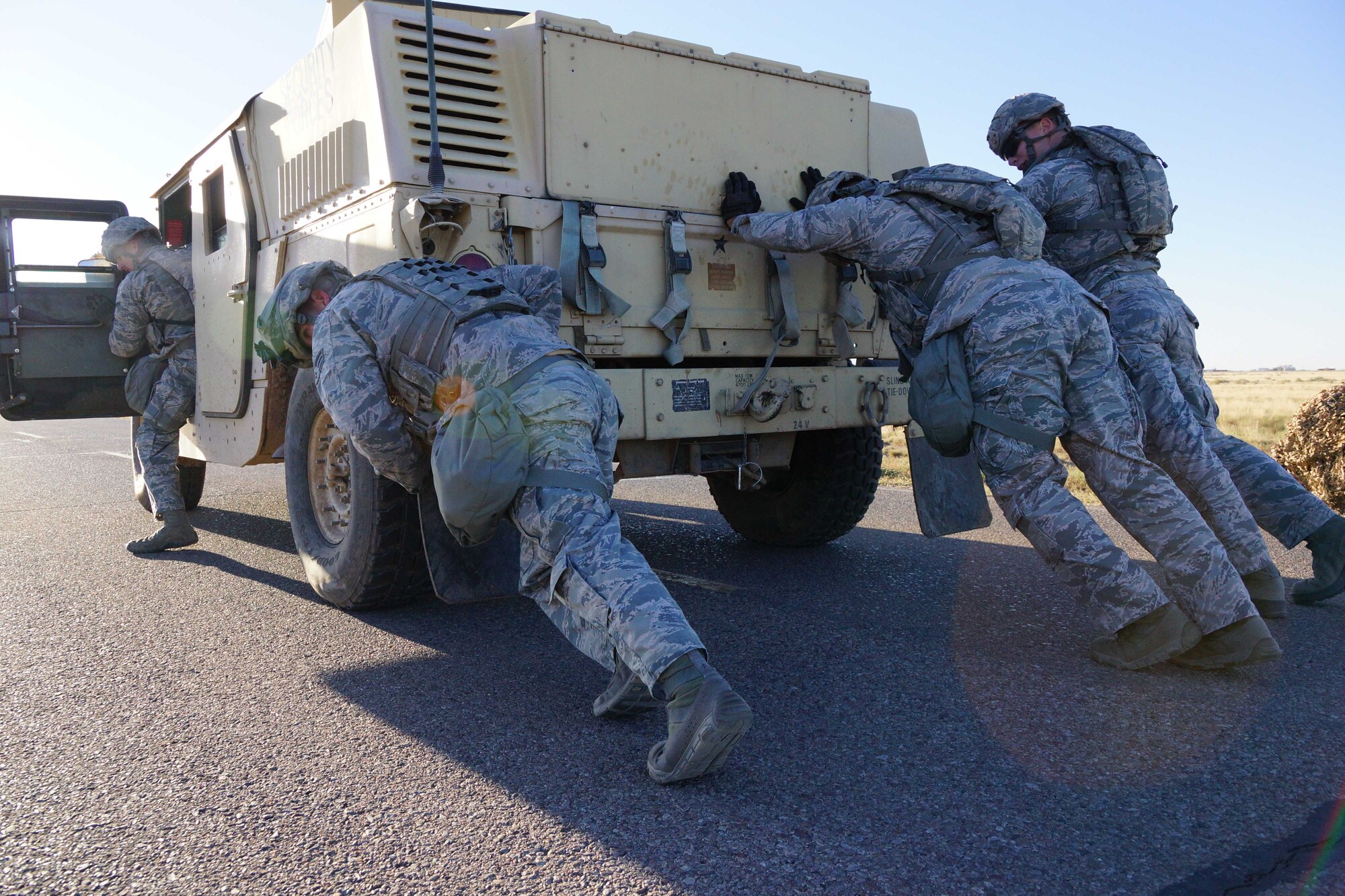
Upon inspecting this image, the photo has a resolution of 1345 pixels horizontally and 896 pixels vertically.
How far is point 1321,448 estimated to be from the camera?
655 cm

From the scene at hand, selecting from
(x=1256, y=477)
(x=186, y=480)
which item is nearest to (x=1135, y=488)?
(x=1256, y=477)

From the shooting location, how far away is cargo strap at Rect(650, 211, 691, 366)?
4160mm

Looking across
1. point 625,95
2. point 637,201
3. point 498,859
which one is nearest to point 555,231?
point 637,201

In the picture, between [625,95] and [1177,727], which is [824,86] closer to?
[625,95]

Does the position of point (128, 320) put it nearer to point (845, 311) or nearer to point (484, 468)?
point (845, 311)

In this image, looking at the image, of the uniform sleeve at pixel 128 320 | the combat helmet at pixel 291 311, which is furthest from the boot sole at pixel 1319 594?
the uniform sleeve at pixel 128 320

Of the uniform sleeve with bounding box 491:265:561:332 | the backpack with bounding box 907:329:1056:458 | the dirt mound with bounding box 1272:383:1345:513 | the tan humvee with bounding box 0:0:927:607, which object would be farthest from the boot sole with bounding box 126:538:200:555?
the dirt mound with bounding box 1272:383:1345:513

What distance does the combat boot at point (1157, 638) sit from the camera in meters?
3.04

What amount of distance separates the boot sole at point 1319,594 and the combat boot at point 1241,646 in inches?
32.5

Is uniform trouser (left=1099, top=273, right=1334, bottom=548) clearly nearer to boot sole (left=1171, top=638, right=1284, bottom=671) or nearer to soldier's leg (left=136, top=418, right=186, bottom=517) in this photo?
boot sole (left=1171, top=638, right=1284, bottom=671)

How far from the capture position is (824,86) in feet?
15.7

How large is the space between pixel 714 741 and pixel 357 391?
1.54m

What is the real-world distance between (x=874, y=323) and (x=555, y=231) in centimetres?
160

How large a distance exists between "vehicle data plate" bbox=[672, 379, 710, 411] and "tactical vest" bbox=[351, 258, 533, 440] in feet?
3.42
